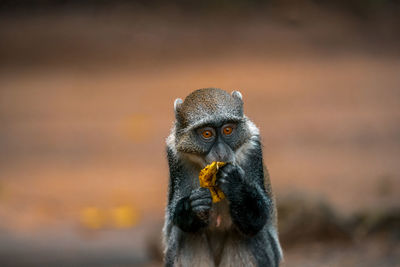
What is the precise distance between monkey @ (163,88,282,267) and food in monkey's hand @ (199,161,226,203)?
5cm

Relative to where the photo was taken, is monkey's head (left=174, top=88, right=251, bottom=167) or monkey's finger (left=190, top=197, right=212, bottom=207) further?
monkey's finger (left=190, top=197, right=212, bottom=207)

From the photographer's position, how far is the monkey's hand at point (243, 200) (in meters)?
6.01

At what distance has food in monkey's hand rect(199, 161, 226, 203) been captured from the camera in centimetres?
595

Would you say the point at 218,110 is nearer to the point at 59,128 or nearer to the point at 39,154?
the point at 39,154

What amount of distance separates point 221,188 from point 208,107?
77cm

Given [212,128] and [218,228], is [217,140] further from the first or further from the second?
[218,228]

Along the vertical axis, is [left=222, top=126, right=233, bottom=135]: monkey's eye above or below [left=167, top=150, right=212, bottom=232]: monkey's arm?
above

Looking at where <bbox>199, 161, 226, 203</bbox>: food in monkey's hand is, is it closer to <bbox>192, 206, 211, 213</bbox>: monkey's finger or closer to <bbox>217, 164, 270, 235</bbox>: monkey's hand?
<bbox>217, 164, 270, 235</bbox>: monkey's hand

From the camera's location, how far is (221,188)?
6105 millimetres

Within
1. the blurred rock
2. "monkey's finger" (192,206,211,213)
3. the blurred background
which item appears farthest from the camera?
the blurred background

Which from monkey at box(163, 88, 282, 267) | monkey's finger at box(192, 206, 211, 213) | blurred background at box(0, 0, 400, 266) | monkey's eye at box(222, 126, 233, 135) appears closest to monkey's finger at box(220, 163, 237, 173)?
monkey at box(163, 88, 282, 267)

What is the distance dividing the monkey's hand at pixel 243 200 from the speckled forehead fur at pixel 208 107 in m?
0.49

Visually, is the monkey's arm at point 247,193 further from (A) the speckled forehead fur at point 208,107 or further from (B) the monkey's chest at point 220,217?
(A) the speckled forehead fur at point 208,107

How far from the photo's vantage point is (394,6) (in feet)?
68.5
